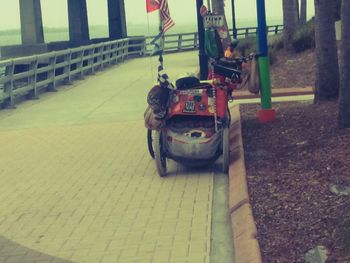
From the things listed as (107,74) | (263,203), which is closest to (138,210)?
(263,203)

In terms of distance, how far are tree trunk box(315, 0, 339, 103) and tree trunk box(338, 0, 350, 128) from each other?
1918mm

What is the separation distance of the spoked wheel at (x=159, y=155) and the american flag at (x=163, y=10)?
292cm

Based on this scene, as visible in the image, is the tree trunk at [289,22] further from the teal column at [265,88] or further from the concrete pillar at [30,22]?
the concrete pillar at [30,22]

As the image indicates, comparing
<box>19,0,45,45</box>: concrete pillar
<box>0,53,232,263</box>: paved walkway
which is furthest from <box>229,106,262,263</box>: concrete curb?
<box>19,0,45,45</box>: concrete pillar

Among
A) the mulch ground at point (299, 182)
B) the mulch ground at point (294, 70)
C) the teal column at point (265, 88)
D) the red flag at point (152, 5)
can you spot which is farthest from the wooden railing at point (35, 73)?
the mulch ground at point (299, 182)

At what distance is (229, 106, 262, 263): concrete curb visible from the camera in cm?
583

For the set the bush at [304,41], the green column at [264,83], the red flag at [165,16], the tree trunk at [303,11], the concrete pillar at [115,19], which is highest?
the concrete pillar at [115,19]

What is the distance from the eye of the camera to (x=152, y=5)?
1227cm

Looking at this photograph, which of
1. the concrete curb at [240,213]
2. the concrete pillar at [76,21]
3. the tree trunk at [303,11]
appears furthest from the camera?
the concrete pillar at [76,21]

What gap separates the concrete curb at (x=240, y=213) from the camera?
19.1ft

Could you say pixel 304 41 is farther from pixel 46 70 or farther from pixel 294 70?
pixel 46 70

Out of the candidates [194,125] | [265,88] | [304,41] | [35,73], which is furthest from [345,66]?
[304,41]

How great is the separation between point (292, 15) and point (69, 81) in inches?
300

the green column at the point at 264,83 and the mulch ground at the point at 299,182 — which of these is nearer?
the mulch ground at the point at 299,182
